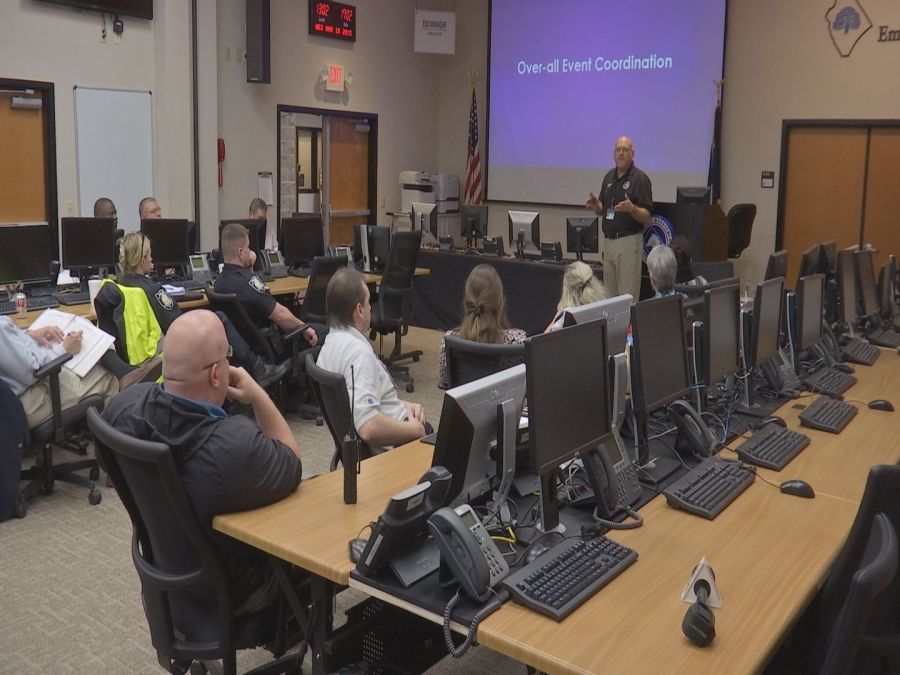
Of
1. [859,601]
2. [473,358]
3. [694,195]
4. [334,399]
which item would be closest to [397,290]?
[694,195]

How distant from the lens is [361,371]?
3.21 m

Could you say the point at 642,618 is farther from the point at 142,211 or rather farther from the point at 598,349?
the point at 142,211

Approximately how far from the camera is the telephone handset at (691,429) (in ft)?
9.95

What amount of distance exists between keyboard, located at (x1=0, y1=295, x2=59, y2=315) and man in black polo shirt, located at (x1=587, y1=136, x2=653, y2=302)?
15.1 ft

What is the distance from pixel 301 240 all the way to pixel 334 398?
4464 mm

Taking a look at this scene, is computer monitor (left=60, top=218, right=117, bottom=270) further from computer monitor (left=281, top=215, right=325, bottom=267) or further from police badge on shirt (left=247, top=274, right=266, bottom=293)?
computer monitor (left=281, top=215, right=325, bottom=267)

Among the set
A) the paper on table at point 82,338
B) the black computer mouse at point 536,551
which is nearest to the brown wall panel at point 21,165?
the paper on table at point 82,338

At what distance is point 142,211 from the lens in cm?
707

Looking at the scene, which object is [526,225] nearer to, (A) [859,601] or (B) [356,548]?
(B) [356,548]

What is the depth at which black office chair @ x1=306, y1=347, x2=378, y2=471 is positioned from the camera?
112 inches

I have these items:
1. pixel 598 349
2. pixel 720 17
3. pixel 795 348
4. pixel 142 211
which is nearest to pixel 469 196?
pixel 720 17

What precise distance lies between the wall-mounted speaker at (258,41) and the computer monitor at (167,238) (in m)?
3.12

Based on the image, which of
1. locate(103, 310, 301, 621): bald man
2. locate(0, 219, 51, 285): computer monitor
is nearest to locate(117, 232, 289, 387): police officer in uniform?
locate(0, 219, 51, 285): computer monitor

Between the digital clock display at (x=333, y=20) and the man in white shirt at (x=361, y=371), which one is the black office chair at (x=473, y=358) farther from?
the digital clock display at (x=333, y=20)
